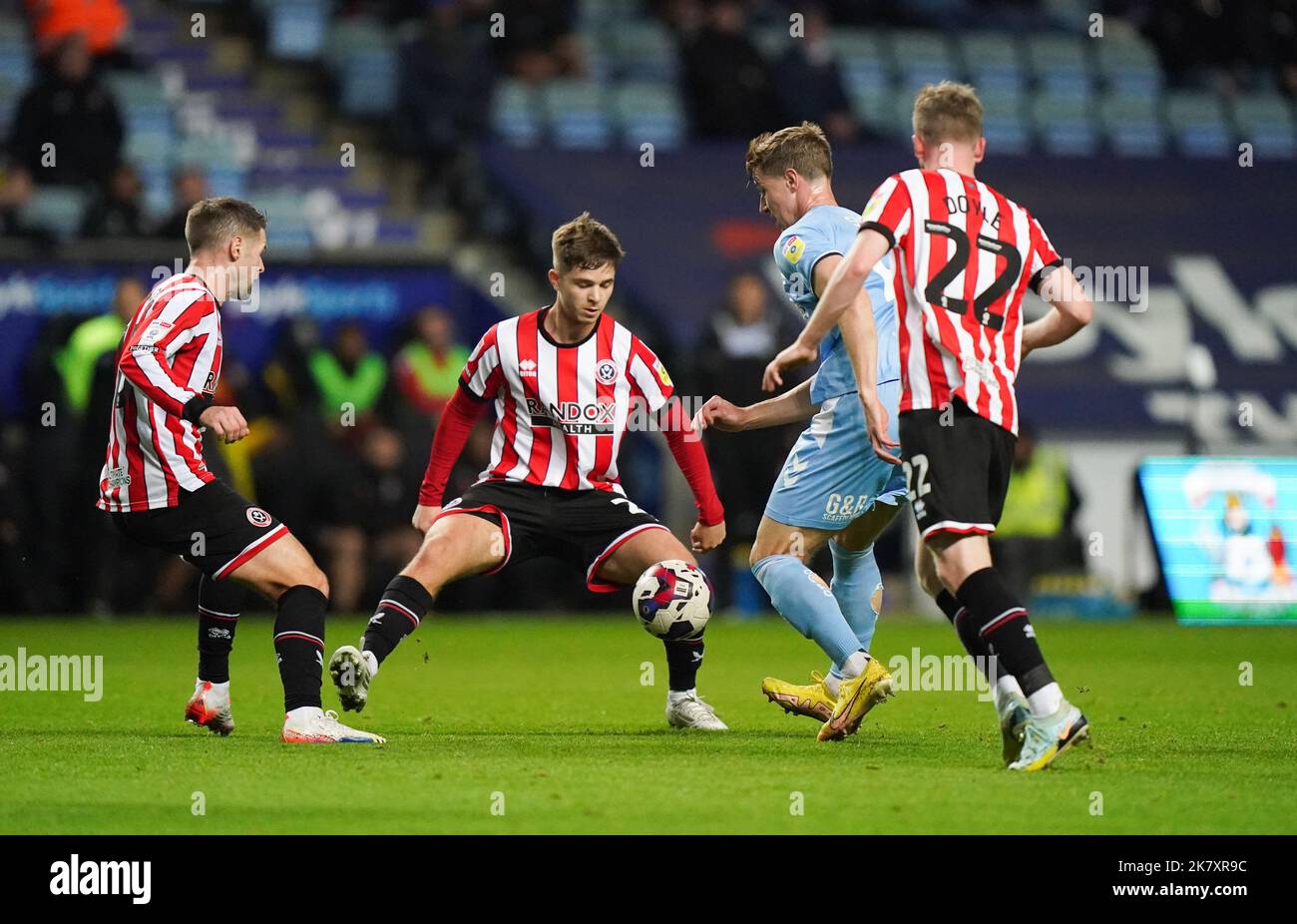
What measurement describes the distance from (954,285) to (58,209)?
1058cm

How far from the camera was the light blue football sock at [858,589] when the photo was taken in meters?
7.55

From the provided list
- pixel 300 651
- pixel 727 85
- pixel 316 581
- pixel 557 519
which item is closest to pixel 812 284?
pixel 557 519

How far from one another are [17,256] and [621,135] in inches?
193

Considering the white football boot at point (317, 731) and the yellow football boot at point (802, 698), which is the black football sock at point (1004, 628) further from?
the white football boot at point (317, 731)

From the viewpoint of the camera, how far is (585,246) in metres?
7.06

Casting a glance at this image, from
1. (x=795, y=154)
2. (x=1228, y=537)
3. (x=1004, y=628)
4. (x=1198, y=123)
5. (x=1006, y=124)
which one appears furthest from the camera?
(x=1198, y=123)

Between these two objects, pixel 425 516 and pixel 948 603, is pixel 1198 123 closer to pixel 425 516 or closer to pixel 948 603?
pixel 948 603

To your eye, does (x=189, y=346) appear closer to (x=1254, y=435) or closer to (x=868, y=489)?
(x=868, y=489)

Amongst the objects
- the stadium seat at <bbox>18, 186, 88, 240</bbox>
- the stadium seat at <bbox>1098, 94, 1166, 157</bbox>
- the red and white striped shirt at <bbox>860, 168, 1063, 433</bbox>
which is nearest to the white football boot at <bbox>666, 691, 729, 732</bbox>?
the red and white striped shirt at <bbox>860, 168, 1063, 433</bbox>

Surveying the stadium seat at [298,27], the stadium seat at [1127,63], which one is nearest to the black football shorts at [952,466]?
the stadium seat at [298,27]

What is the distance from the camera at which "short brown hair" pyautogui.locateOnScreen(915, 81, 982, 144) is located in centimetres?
626

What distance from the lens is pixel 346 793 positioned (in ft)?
18.1

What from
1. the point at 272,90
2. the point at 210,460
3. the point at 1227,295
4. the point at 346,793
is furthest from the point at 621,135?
the point at 346,793

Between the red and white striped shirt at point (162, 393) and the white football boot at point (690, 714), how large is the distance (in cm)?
185
